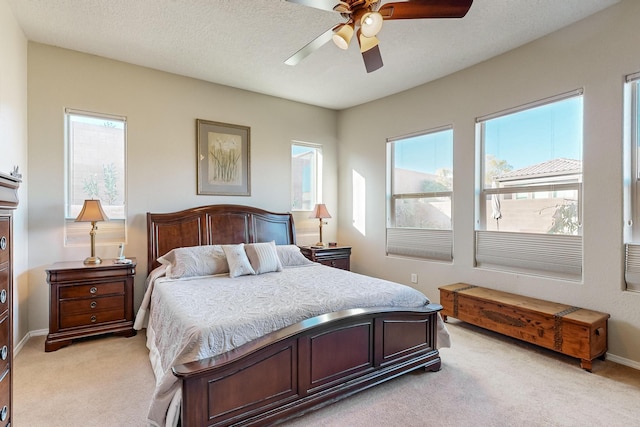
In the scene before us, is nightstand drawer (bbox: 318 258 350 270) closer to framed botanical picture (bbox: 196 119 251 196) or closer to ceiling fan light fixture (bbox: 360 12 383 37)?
framed botanical picture (bbox: 196 119 251 196)

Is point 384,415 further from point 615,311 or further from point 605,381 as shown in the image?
point 615,311

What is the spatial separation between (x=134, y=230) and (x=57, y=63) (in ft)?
6.20

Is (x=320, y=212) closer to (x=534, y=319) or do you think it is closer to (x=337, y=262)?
(x=337, y=262)

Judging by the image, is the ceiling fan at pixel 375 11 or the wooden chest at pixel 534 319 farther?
the wooden chest at pixel 534 319

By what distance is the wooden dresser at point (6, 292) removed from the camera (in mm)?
1296

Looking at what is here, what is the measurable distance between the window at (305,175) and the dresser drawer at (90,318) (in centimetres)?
261

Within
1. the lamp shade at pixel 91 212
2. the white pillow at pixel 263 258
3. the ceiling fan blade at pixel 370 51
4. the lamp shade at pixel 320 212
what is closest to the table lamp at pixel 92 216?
the lamp shade at pixel 91 212

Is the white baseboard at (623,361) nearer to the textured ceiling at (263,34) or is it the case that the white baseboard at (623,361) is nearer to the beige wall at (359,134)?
the beige wall at (359,134)

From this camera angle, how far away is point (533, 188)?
3.35m

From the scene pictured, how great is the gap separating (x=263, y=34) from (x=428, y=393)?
3331 mm

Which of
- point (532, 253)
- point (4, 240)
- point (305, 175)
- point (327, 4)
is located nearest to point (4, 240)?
point (4, 240)

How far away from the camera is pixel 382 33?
3.08 metres

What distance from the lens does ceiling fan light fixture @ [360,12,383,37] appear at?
76.7 inches

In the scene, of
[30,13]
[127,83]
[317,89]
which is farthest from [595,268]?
[30,13]
